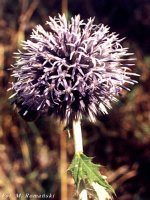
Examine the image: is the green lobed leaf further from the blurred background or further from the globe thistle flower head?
the blurred background

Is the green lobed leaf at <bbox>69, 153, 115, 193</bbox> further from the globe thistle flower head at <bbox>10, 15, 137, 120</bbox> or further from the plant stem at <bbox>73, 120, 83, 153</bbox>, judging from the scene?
the globe thistle flower head at <bbox>10, 15, 137, 120</bbox>

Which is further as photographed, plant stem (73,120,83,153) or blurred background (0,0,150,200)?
blurred background (0,0,150,200)

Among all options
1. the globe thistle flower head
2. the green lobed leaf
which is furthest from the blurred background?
the green lobed leaf

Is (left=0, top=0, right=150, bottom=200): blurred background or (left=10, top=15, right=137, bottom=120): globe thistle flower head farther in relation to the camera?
(left=0, top=0, right=150, bottom=200): blurred background

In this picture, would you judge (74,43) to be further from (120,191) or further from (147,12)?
(147,12)

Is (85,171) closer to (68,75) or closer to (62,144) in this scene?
(68,75)

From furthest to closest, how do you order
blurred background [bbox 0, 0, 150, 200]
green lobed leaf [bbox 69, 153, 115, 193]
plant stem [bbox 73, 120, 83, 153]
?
blurred background [bbox 0, 0, 150, 200]
plant stem [bbox 73, 120, 83, 153]
green lobed leaf [bbox 69, 153, 115, 193]

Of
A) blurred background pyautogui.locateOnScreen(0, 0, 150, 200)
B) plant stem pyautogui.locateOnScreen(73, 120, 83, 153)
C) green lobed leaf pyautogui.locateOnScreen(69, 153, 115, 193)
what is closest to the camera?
green lobed leaf pyautogui.locateOnScreen(69, 153, 115, 193)

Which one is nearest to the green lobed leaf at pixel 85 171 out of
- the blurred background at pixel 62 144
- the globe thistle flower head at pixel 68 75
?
the globe thistle flower head at pixel 68 75

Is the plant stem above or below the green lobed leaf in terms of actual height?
above

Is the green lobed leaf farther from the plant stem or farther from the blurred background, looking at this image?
the blurred background
